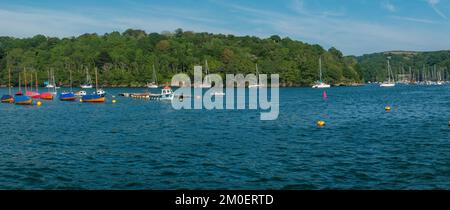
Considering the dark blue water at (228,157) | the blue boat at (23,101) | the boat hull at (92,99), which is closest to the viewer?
the dark blue water at (228,157)

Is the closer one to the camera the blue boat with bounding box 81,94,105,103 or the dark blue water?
the dark blue water

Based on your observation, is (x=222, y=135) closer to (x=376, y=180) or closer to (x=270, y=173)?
(x=270, y=173)

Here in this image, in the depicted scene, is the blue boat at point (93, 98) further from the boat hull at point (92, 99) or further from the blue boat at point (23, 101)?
the blue boat at point (23, 101)

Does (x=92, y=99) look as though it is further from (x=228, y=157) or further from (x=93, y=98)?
(x=228, y=157)

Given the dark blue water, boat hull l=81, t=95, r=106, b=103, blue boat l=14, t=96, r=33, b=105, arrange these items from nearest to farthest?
the dark blue water → blue boat l=14, t=96, r=33, b=105 → boat hull l=81, t=95, r=106, b=103

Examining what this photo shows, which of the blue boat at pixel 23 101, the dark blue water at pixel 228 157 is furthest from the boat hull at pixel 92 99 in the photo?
the dark blue water at pixel 228 157

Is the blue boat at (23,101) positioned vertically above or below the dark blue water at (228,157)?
above

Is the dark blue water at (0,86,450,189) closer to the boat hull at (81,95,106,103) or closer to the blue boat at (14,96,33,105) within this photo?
the blue boat at (14,96,33,105)

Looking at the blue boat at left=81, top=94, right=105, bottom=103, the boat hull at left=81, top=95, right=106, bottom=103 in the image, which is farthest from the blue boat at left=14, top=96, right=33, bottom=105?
the blue boat at left=81, top=94, right=105, bottom=103

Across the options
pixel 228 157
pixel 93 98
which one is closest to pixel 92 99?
pixel 93 98

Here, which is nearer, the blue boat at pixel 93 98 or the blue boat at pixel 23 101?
the blue boat at pixel 23 101

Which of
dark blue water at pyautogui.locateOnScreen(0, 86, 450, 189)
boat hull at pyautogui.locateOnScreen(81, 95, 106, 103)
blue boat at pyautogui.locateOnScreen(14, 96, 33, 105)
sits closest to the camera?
dark blue water at pyautogui.locateOnScreen(0, 86, 450, 189)

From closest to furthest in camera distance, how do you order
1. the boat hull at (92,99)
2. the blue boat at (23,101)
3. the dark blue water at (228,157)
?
1. the dark blue water at (228,157)
2. the blue boat at (23,101)
3. the boat hull at (92,99)

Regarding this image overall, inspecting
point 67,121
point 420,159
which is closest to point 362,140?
point 420,159
